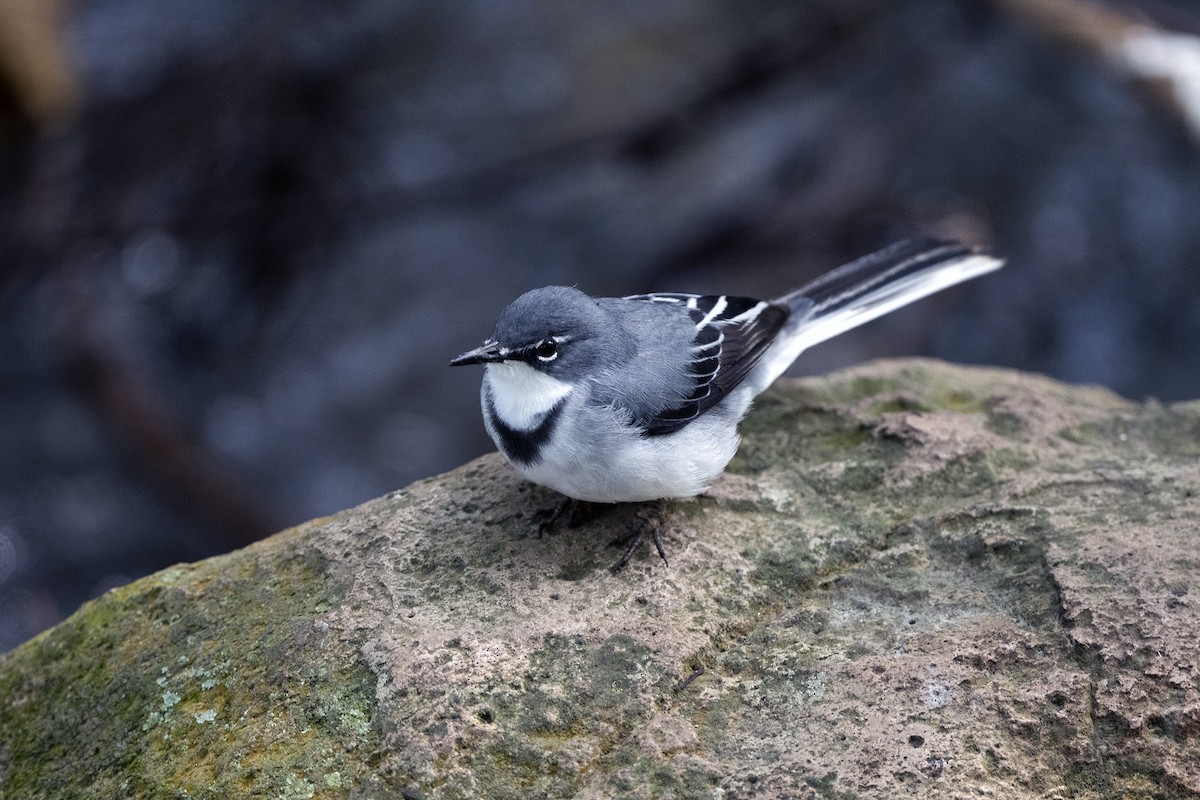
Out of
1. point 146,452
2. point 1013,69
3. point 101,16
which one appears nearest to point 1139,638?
point 146,452

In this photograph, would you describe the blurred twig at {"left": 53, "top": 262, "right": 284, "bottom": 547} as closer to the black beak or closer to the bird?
the bird

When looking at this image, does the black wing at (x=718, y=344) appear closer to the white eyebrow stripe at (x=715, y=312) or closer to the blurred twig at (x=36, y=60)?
the white eyebrow stripe at (x=715, y=312)

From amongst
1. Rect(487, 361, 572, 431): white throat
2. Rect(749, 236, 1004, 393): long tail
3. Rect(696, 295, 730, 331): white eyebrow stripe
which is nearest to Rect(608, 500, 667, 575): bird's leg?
Rect(487, 361, 572, 431): white throat

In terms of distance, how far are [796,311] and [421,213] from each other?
6.12m

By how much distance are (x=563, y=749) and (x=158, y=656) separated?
1.65m

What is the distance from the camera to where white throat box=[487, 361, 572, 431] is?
467cm

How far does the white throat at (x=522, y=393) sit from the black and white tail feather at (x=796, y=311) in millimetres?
527

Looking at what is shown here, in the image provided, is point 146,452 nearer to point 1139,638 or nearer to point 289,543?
point 289,543

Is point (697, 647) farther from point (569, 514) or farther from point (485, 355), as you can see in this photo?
point (485, 355)

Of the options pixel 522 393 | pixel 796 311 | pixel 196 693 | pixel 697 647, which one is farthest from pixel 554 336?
pixel 196 693

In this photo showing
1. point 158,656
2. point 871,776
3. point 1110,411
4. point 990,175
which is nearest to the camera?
point 871,776

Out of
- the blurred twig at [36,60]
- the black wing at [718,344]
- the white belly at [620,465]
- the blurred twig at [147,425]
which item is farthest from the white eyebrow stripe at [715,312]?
the blurred twig at [36,60]

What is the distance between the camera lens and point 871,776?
3.66m

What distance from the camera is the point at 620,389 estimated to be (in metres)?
4.77
